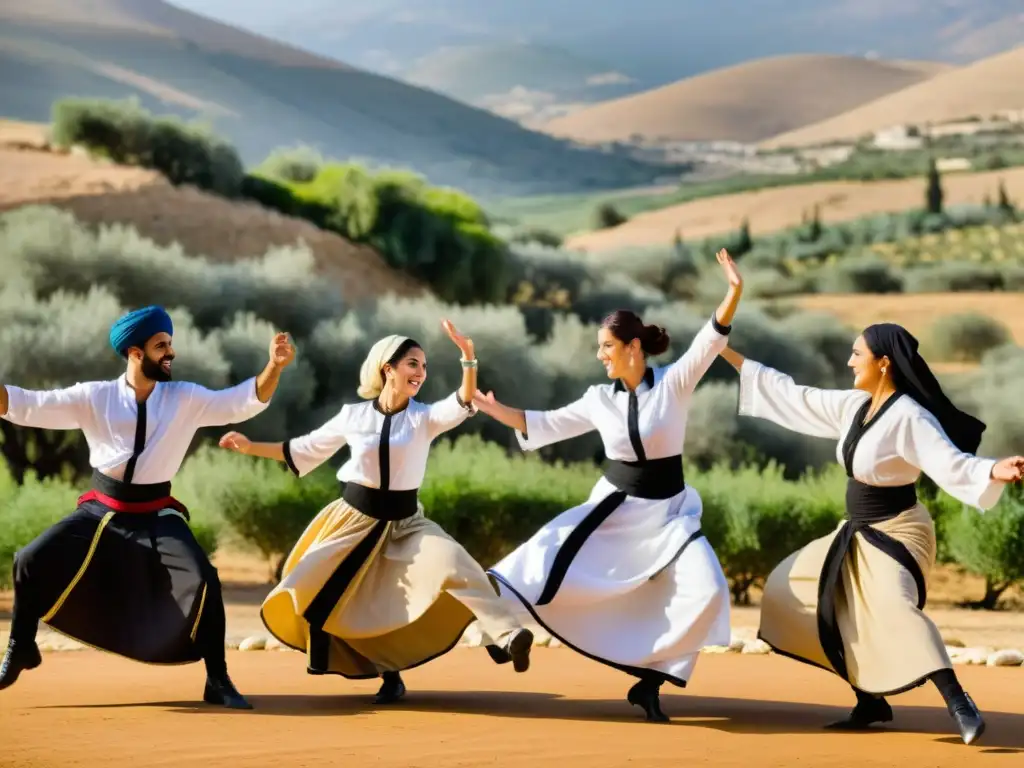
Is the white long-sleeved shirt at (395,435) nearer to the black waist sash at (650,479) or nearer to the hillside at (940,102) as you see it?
the black waist sash at (650,479)

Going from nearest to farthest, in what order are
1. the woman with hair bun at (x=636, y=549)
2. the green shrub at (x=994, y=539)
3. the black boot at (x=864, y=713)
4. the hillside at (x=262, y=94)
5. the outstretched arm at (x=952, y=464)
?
the outstretched arm at (x=952, y=464)
the black boot at (x=864, y=713)
the woman with hair bun at (x=636, y=549)
the green shrub at (x=994, y=539)
the hillside at (x=262, y=94)

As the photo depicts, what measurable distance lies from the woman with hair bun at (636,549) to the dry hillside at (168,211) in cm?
1426

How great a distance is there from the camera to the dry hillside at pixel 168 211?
21141mm

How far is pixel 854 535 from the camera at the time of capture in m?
7.01

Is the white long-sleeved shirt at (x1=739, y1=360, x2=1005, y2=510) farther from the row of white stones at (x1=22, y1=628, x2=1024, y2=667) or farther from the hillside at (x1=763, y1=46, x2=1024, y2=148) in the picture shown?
the hillside at (x1=763, y1=46, x2=1024, y2=148)

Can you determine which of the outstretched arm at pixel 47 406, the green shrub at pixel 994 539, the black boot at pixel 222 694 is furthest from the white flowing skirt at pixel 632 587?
the green shrub at pixel 994 539

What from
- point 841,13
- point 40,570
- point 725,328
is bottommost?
point 40,570

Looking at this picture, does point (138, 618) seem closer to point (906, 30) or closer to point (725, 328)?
point (725, 328)

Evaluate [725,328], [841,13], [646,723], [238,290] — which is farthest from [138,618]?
[841,13]

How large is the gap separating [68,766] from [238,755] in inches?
23.2

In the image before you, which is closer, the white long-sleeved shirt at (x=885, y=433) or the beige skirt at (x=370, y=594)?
the white long-sleeved shirt at (x=885, y=433)

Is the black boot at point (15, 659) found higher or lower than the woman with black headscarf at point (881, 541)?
lower

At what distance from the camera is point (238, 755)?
19.8ft

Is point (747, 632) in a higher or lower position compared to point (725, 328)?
lower
